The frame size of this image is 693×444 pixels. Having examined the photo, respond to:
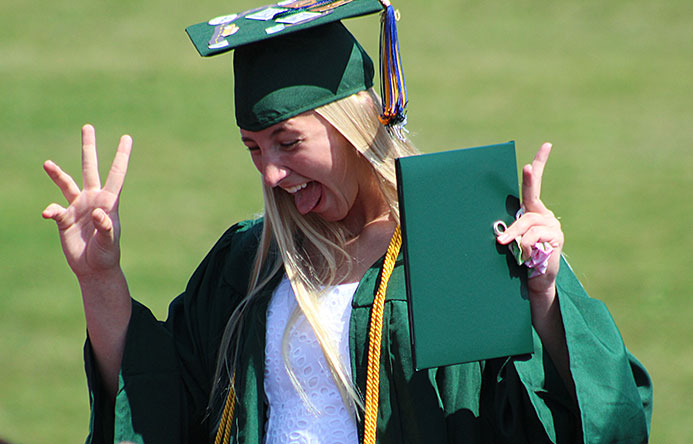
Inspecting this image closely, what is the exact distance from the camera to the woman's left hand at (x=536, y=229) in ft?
7.11

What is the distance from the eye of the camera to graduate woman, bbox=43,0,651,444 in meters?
2.27

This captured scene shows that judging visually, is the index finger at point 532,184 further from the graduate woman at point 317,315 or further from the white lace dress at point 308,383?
the white lace dress at point 308,383

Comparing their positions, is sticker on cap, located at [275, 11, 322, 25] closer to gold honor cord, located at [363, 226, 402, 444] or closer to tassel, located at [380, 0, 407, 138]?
tassel, located at [380, 0, 407, 138]

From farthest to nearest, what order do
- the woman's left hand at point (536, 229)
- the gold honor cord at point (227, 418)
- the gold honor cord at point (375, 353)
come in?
the gold honor cord at point (227, 418) < the gold honor cord at point (375, 353) < the woman's left hand at point (536, 229)

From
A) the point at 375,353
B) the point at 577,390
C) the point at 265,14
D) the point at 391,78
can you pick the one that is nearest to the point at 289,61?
the point at 265,14

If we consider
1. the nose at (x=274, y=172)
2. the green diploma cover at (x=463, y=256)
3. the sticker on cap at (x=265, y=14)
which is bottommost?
the green diploma cover at (x=463, y=256)

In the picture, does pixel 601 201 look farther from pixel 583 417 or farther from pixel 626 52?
pixel 583 417

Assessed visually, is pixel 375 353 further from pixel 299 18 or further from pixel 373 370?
pixel 299 18

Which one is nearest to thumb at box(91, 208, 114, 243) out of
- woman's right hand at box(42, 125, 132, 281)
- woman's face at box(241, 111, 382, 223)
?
woman's right hand at box(42, 125, 132, 281)

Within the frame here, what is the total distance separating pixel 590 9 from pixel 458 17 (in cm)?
185

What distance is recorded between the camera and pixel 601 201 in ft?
32.3

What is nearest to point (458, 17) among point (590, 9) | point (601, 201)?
point (590, 9)

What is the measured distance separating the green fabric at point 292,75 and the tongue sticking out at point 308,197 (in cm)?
22

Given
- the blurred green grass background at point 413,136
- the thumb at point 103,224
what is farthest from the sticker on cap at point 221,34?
the blurred green grass background at point 413,136
